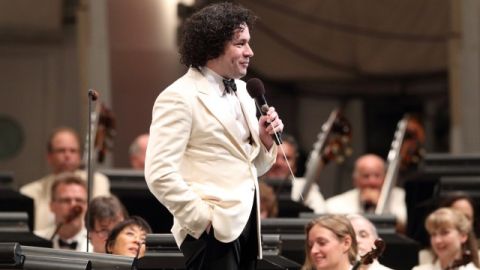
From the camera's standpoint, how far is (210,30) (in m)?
4.97

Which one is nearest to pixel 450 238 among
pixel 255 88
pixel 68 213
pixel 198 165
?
pixel 68 213

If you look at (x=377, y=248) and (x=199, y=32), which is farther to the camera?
(x=377, y=248)

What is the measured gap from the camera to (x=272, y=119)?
16.3 ft

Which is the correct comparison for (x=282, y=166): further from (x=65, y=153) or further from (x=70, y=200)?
(x=70, y=200)

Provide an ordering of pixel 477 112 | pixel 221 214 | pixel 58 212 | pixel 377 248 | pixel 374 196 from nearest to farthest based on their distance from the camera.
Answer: pixel 221 214 < pixel 377 248 < pixel 58 212 < pixel 374 196 < pixel 477 112

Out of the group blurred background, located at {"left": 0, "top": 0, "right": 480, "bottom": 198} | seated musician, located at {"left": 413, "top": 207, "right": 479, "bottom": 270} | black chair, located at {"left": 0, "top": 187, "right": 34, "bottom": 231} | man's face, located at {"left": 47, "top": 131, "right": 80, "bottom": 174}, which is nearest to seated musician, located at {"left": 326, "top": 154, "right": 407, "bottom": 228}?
man's face, located at {"left": 47, "top": 131, "right": 80, "bottom": 174}

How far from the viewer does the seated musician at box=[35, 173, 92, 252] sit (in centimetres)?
788

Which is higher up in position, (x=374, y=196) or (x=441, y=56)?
A: (x=441, y=56)

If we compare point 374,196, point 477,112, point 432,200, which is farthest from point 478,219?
point 477,112

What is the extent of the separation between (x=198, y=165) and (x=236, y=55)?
1.29 ft

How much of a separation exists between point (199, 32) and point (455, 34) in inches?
259

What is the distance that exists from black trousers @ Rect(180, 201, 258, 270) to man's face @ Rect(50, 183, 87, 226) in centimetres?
318

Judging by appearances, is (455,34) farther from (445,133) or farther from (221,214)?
(221,214)

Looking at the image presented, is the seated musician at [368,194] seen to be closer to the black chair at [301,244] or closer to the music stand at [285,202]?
the music stand at [285,202]
